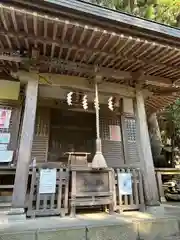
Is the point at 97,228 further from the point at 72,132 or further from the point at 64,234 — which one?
the point at 72,132

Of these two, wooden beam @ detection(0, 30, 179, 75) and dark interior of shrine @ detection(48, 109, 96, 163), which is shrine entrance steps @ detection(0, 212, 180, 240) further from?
dark interior of shrine @ detection(48, 109, 96, 163)

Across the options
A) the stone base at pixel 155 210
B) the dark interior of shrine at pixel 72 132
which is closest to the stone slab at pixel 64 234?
the stone base at pixel 155 210

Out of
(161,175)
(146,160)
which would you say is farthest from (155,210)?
(161,175)

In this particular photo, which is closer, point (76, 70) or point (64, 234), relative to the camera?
point (64, 234)

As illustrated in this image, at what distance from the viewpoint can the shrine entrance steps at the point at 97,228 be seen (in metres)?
2.89

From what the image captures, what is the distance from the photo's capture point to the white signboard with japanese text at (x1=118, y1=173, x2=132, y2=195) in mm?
4227

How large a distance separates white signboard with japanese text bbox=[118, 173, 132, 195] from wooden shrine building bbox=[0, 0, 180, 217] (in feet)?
0.37

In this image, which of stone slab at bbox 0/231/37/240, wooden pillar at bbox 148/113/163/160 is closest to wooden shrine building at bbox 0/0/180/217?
stone slab at bbox 0/231/37/240

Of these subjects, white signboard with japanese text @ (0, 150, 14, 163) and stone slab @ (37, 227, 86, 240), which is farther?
white signboard with japanese text @ (0, 150, 14, 163)

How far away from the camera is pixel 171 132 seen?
11125 mm

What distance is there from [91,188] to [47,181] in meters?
0.93

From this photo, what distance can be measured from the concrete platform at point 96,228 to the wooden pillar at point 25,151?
40 centimetres

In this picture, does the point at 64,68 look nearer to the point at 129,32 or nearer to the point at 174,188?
the point at 129,32

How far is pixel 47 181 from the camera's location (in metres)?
3.83
